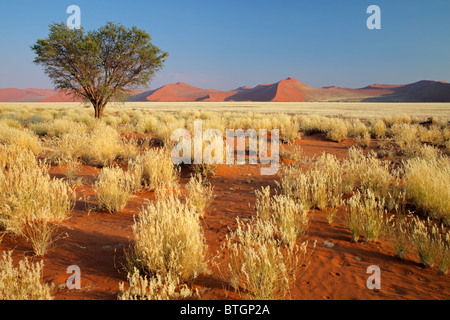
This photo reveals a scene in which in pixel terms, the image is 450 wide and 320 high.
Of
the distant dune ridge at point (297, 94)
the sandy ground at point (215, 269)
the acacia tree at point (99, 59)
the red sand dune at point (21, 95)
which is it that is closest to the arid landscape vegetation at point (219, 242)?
the sandy ground at point (215, 269)

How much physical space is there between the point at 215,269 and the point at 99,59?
15.9m

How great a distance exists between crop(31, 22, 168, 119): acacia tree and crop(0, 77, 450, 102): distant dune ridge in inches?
3746

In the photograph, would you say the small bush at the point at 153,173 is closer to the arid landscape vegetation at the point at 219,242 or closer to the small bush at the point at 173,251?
the arid landscape vegetation at the point at 219,242

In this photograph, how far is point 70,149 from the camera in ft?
25.5

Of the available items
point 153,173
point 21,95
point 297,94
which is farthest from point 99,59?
point 21,95

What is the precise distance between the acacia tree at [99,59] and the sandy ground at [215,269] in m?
13.5

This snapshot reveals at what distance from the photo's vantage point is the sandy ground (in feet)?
8.44

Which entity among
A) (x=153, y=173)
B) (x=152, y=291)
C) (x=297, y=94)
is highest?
(x=297, y=94)

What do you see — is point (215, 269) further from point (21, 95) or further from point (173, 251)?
point (21, 95)

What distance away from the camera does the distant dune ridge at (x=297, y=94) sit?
10710 centimetres

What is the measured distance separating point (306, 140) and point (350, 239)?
10340 mm

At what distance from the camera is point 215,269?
9.75 ft
